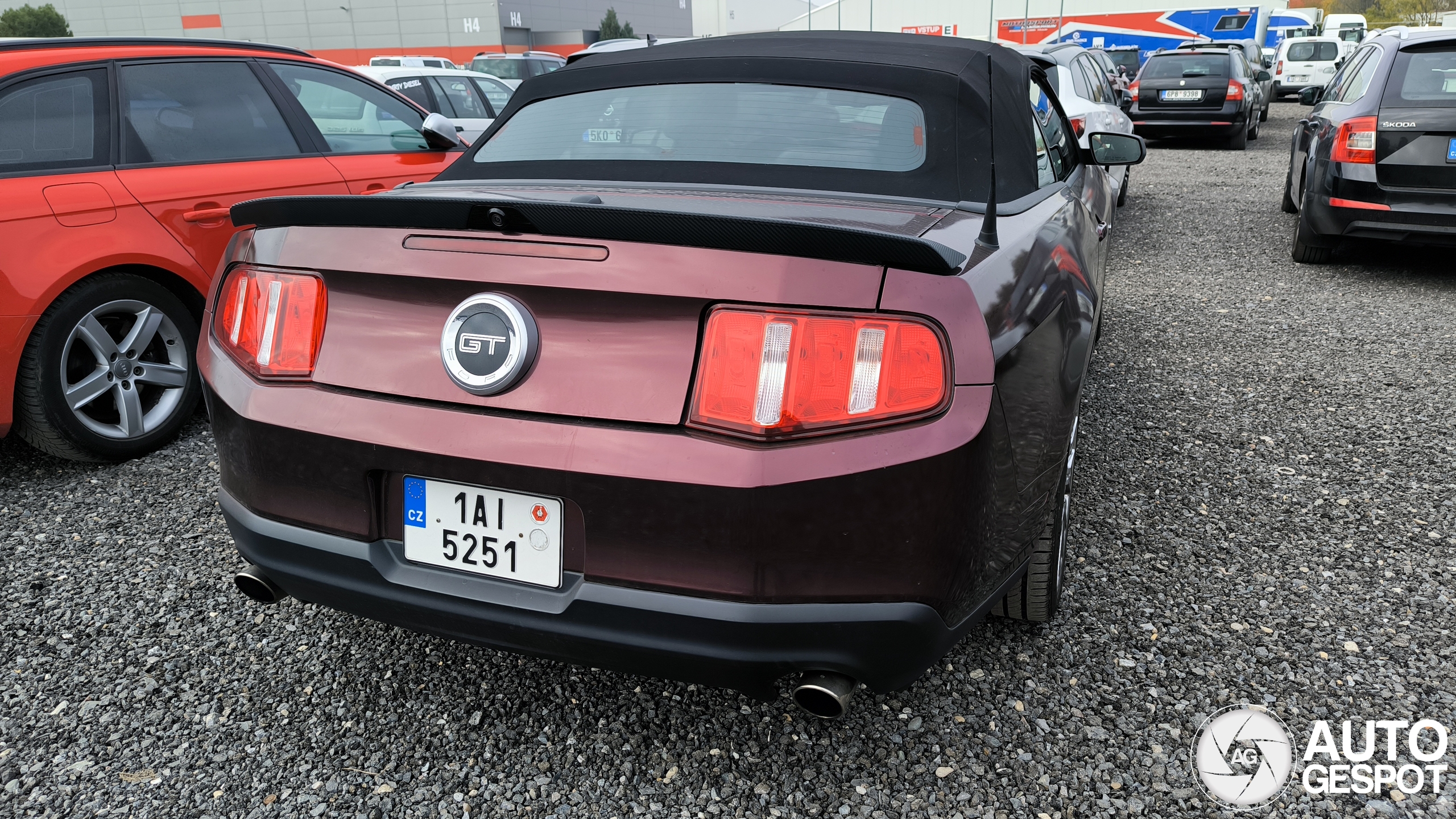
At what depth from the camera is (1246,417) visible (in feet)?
13.5

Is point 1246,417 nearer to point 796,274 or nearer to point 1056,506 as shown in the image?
point 1056,506

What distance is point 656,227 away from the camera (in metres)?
1.66

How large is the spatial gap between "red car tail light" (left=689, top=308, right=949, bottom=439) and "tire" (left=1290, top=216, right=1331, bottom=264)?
21.1 ft

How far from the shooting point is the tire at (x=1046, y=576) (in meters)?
2.36

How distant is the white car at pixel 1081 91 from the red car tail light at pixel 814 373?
5967 millimetres

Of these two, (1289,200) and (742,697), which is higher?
(1289,200)

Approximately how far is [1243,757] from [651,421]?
1518 millimetres

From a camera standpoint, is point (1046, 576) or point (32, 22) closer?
point (1046, 576)

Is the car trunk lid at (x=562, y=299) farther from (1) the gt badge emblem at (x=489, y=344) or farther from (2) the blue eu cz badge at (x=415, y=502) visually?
(2) the blue eu cz badge at (x=415, y=502)

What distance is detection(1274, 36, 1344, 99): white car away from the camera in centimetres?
2589

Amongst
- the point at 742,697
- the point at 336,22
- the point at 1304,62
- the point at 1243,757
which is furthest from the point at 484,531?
the point at 336,22

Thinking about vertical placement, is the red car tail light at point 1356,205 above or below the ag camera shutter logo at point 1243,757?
above
